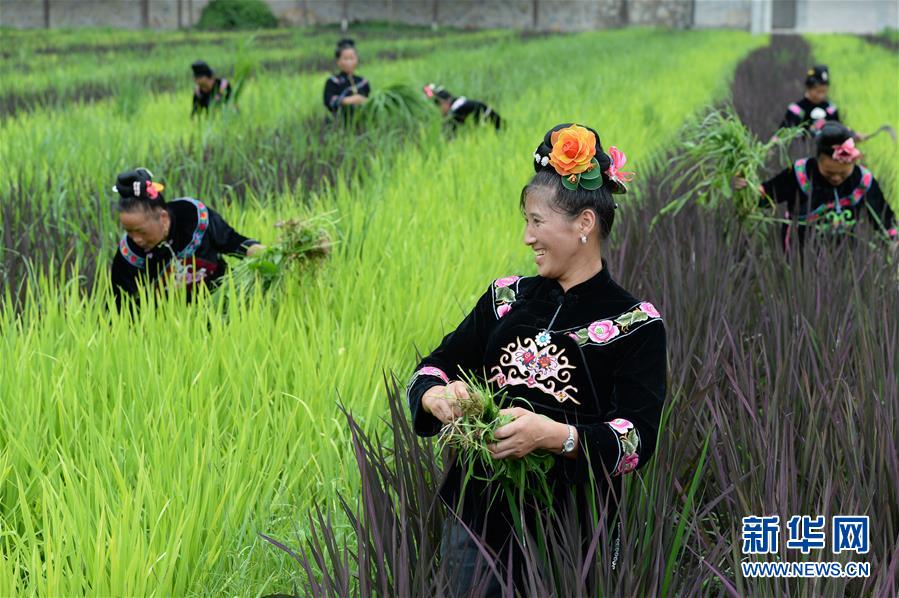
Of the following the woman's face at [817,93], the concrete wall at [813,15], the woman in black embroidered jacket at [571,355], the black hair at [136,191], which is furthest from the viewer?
the concrete wall at [813,15]

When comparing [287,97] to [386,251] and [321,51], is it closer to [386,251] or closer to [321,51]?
[386,251]

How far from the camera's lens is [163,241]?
9.67 ft

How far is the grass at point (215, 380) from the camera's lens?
1.59 meters

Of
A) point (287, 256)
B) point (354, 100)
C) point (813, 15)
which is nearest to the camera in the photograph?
point (287, 256)

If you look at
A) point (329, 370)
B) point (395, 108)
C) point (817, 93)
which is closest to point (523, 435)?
point (329, 370)

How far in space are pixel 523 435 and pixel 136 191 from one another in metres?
1.84

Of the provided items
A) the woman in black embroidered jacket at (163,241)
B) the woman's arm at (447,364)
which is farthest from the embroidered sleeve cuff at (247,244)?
the woman's arm at (447,364)

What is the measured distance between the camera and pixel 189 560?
1605mm

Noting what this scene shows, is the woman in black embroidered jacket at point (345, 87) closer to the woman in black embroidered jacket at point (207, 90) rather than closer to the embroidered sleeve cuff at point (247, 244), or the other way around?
the woman in black embroidered jacket at point (207, 90)

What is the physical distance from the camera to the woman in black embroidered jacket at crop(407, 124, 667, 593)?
1415 millimetres

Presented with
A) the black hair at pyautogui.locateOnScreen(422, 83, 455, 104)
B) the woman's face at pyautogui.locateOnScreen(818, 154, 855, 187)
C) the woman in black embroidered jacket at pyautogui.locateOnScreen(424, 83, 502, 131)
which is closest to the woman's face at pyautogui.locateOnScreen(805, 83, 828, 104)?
the woman in black embroidered jacket at pyautogui.locateOnScreen(424, 83, 502, 131)

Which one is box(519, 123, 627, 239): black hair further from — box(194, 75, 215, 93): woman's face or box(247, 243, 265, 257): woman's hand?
box(194, 75, 215, 93): woman's face

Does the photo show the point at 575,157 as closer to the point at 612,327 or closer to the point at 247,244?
the point at 612,327

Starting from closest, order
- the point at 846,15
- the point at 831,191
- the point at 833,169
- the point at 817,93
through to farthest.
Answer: the point at 833,169
the point at 831,191
the point at 817,93
the point at 846,15
